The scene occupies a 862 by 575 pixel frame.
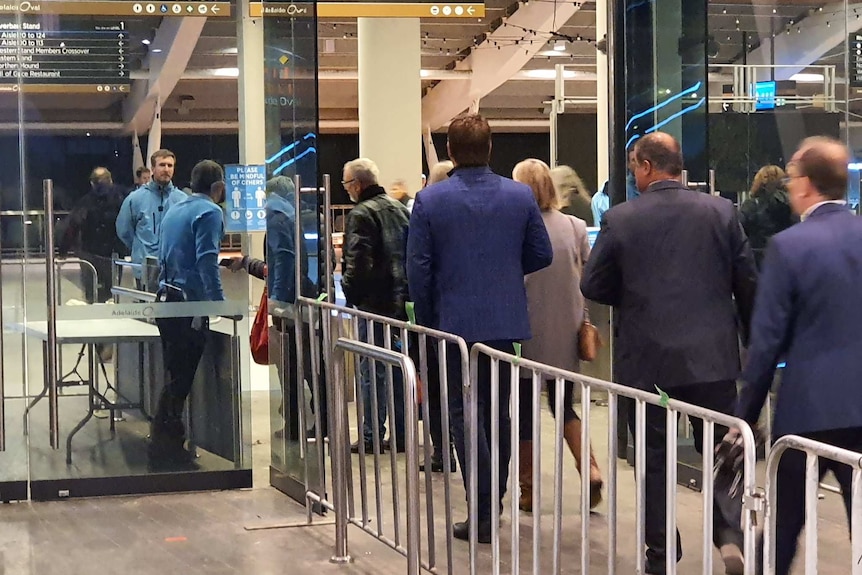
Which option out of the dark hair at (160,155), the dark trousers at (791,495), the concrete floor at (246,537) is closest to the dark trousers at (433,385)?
the concrete floor at (246,537)

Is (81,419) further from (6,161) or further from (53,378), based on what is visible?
(6,161)

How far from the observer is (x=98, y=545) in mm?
4930

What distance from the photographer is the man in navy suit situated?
457cm

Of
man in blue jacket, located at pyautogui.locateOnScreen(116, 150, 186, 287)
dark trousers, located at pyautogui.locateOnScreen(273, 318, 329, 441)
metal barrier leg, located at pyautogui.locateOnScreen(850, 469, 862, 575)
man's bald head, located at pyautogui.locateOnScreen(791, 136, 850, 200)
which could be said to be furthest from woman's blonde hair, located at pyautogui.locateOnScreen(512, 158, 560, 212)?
metal barrier leg, located at pyautogui.locateOnScreen(850, 469, 862, 575)

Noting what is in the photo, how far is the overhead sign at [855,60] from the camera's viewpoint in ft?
24.5

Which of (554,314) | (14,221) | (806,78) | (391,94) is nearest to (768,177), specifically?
(554,314)

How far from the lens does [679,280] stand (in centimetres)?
403

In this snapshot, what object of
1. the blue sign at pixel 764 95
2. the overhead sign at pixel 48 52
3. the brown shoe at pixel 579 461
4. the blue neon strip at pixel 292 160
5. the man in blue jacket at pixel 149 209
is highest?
the blue sign at pixel 764 95

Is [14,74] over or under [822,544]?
over

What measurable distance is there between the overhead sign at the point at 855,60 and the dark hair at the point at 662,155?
3.79 metres

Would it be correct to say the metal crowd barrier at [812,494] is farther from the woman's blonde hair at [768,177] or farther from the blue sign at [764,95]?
the blue sign at [764,95]

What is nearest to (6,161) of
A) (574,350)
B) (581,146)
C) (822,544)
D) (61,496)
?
(61,496)

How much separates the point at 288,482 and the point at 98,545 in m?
1.02

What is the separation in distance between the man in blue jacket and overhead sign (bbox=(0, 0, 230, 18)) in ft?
2.09
